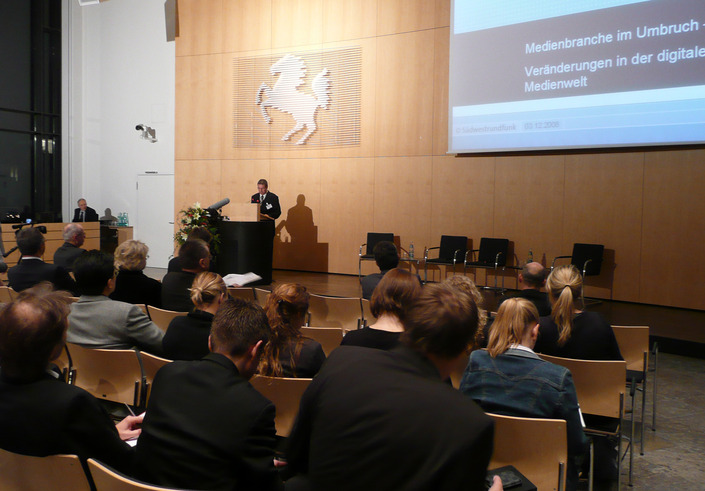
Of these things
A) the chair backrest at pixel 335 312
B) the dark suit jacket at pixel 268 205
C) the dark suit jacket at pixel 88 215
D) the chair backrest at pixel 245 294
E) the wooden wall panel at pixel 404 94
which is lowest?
the chair backrest at pixel 335 312

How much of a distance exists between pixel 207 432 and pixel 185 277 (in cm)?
303

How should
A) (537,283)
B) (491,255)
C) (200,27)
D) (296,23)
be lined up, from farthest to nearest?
1. (200,27)
2. (296,23)
3. (491,255)
4. (537,283)

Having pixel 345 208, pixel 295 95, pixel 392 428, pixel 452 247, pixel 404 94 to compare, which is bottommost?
pixel 452 247

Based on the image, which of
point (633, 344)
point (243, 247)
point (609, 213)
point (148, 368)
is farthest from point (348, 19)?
point (148, 368)

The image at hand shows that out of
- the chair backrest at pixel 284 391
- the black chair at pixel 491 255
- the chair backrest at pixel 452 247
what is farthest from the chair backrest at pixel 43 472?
the chair backrest at pixel 452 247

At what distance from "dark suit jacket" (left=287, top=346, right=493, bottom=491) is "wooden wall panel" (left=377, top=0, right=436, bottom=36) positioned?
943 cm

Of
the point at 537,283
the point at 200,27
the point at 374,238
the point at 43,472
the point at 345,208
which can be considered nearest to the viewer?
the point at 43,472

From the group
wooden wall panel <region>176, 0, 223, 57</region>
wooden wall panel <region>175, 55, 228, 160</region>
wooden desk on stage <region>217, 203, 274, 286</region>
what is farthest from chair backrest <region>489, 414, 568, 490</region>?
wooden wall panel <region>176, 0, 223, 57</region>

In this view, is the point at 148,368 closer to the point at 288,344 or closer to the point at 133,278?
the point at 288,344

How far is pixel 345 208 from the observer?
11016 mm

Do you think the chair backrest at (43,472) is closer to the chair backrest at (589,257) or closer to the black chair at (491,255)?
the chair backrest at (589,257)

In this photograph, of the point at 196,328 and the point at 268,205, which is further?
the point at 268,205

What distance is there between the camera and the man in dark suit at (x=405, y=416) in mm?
1313

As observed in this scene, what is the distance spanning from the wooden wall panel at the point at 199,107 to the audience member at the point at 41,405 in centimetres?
1064
